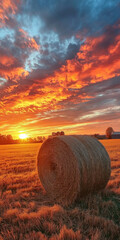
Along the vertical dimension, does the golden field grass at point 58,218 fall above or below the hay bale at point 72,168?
below

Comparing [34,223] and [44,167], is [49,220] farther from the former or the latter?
[44,167]

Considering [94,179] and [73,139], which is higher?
[73,139]

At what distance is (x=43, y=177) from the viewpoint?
21.5 ft

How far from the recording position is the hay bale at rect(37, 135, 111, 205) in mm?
→ 5211

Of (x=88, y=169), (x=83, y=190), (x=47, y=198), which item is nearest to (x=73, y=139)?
(x=88, y=169)

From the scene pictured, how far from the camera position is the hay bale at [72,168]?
521 cm

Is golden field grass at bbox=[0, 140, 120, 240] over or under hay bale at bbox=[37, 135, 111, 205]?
under

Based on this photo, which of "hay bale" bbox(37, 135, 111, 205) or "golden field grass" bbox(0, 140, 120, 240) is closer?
"golden field grass" bbox(0, 140, 120, 240)

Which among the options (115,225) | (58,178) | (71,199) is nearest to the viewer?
(115,225)

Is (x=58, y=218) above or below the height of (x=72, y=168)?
below

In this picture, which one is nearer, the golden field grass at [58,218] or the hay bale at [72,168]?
the golden field grass at [58,218]

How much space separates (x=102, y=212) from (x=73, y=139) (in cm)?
241

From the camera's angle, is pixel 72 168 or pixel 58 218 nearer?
pixel 58 218

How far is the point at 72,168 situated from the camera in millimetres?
5355
